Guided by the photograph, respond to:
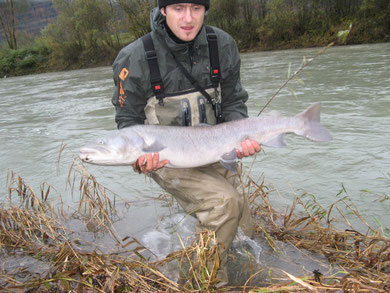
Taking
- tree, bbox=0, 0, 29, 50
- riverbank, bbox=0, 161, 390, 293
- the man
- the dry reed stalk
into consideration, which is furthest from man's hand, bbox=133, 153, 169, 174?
tree, bbox=0, 0, 29, 50

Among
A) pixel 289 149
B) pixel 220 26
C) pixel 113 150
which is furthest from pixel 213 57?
pixel 220 26

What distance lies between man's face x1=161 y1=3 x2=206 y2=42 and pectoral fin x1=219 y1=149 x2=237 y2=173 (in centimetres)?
108

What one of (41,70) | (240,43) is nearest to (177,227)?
(240,43)

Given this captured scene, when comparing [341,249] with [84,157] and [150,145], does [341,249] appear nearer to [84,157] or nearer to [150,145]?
[150,145]

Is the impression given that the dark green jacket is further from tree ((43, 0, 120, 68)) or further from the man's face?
tree ((43, 0, 120, 68))

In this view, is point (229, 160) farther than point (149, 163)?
Yes

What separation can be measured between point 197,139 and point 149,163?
465mm

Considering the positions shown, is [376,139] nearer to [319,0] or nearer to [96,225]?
[96,225]

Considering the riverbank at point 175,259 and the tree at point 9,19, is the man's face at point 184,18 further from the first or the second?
the tree at point 9,19

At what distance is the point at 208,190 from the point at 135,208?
1634mm

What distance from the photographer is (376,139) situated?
214 inches

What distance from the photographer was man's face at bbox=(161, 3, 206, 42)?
3.08 m

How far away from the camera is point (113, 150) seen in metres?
2.81

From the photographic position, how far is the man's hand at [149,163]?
292cm
